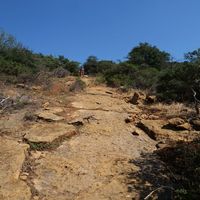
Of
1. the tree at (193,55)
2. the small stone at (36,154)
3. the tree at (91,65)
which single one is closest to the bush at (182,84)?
the tree at (193,55)

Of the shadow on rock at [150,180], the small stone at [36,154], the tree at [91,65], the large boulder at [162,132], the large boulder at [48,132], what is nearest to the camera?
the shadow on rock at [150,180]

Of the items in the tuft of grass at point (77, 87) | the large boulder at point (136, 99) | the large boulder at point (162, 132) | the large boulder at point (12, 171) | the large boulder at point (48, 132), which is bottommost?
the large boulder at point (12, 171)

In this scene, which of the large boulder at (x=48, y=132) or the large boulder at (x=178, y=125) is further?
the large boulder at (x=178, y=125)

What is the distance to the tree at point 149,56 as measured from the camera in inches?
961

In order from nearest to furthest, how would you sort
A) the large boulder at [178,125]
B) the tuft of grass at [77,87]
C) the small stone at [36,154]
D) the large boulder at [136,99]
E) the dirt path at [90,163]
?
the dirt path at [90,163]
the small stone at [36,154]
the large boulder at [178,125]
the large boulder at [136,99]
the tuft of grass at [77,87]

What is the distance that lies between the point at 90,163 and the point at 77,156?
14.9 inches

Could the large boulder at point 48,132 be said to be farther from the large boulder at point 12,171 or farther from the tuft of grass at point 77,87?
the tuft of grass at point 77,87

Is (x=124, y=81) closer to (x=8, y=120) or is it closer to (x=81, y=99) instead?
(x=81, y=99)

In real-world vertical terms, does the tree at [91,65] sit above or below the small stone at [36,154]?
above

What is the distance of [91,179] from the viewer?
5.99m

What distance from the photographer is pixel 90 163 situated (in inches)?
260

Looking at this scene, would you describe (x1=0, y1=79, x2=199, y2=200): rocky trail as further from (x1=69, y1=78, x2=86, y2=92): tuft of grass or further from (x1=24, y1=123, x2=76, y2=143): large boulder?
(x1=69, y1=78, x2=86, y2=92): tuft of grass

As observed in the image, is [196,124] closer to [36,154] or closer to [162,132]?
[162,132]

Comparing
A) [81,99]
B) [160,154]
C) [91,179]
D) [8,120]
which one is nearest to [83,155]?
[91,179]
